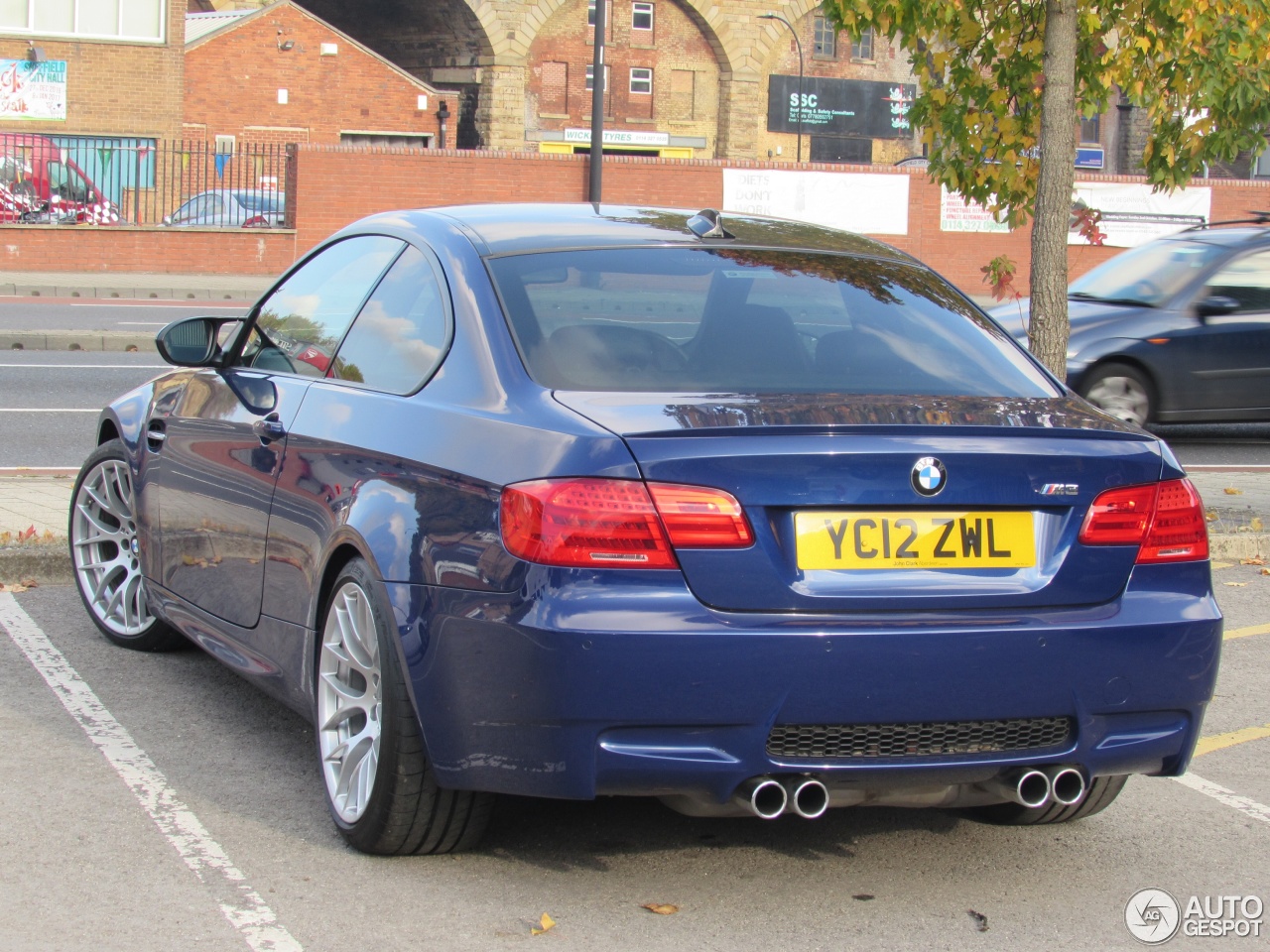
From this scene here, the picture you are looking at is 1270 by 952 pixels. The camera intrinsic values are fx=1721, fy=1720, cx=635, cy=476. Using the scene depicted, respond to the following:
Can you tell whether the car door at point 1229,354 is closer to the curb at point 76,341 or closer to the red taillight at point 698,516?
the red taillight at point 698,516

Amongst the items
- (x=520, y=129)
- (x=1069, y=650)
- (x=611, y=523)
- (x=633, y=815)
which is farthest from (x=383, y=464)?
(x=520, y=129)

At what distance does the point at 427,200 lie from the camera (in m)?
34.5

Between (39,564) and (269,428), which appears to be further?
(39,564)

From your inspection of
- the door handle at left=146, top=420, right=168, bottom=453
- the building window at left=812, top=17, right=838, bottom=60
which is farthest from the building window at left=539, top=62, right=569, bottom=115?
the door handle at left=146, top=420, right=168, bottom=453

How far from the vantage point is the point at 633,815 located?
4410 millimetres

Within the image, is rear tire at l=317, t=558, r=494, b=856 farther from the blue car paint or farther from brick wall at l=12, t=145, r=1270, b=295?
brick wall at l=12, t=145, r=1270, b=295

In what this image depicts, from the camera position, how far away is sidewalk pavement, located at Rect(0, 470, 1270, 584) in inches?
275

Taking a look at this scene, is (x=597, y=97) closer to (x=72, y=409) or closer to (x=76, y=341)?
(x=76, y=341)

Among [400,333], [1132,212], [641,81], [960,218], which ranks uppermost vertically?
[641,81]

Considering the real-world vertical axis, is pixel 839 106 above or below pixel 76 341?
above

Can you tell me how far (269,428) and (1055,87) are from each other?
5.49 m

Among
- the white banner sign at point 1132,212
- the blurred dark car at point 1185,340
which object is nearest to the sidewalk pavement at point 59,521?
the blurred dark car at point 1185,340

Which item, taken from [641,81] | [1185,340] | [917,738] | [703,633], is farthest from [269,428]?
[641,81]

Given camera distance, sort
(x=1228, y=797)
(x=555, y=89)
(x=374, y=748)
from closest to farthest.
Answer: (x=374, y=748) → (x=1228, y=797) → (x=555, y=89)
